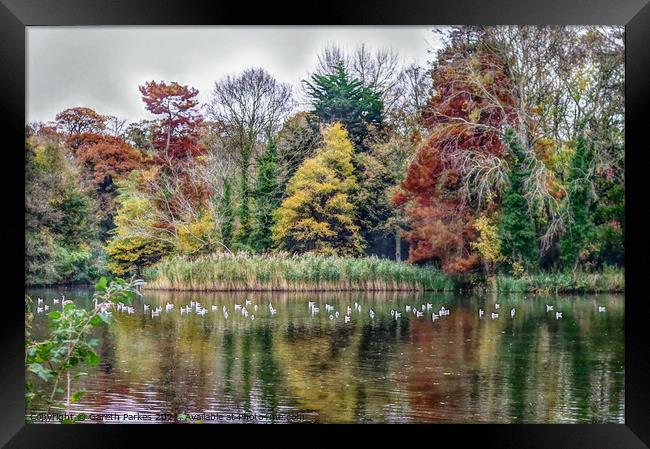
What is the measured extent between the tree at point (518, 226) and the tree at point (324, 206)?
146cm

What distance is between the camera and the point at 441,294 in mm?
6539

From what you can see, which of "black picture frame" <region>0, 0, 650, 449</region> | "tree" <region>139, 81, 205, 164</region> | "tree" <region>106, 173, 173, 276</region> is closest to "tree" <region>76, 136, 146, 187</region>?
"tree" <region>106, 173, 173, 276</region>

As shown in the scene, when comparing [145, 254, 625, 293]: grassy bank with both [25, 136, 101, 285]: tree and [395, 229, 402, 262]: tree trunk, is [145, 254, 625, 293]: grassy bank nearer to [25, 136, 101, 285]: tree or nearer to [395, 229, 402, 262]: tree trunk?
[395, 229, 402, 262]: tree trunk

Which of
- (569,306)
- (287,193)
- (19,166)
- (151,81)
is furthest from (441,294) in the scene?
(19,166)

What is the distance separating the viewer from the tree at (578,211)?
658cm

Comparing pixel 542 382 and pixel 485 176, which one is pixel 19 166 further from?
pixel 485 176

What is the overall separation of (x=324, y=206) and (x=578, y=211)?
2422 millimetres

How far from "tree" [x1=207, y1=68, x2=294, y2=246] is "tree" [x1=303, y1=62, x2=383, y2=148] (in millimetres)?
281

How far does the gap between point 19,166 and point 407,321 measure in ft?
14.3

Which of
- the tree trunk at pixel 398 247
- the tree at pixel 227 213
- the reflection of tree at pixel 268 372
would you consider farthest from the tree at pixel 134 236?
the tree trunk at pixel 398 247

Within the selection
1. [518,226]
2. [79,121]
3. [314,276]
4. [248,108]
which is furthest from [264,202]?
[518,226]

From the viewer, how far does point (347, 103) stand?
669 centimetres
